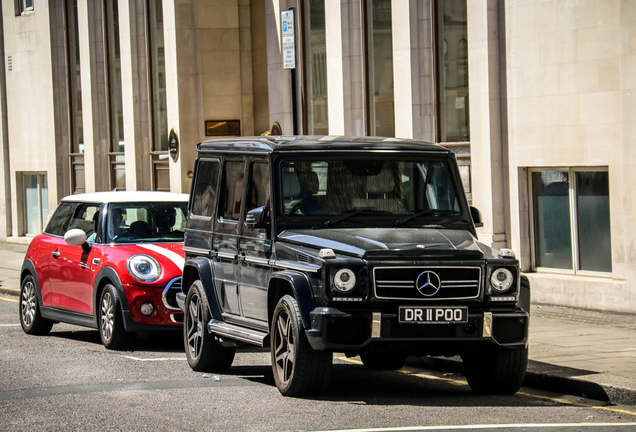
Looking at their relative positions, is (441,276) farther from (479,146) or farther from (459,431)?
(479,146)

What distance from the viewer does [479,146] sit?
15617 millimetres

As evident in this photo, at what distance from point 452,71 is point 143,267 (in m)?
7.41

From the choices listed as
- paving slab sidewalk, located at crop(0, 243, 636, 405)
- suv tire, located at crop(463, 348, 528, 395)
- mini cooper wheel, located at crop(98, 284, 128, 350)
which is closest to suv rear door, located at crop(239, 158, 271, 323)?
suv tire, located at crop(463, 348, 528, 395)

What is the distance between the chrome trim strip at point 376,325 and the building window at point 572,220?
7.20 metres

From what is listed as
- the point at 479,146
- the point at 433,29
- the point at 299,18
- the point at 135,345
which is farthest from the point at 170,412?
the point at 299,18

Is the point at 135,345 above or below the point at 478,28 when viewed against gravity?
below

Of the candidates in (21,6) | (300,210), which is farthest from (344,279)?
(21,6)

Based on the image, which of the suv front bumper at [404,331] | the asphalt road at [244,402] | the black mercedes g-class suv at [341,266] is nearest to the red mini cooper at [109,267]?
the asphalt road at [244,402]

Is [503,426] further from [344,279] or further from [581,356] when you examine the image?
[581,356]

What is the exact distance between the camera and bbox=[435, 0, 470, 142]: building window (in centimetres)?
1633

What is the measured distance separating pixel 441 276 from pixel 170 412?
229cm

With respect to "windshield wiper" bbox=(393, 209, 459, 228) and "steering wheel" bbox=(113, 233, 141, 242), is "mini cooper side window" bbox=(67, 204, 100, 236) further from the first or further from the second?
"windshield wiper" bbox=(393, 209, 459, 228)

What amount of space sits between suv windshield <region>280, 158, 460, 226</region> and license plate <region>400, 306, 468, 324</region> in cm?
115

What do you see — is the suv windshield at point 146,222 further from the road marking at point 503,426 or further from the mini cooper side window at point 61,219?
the road marking at point 503,426
